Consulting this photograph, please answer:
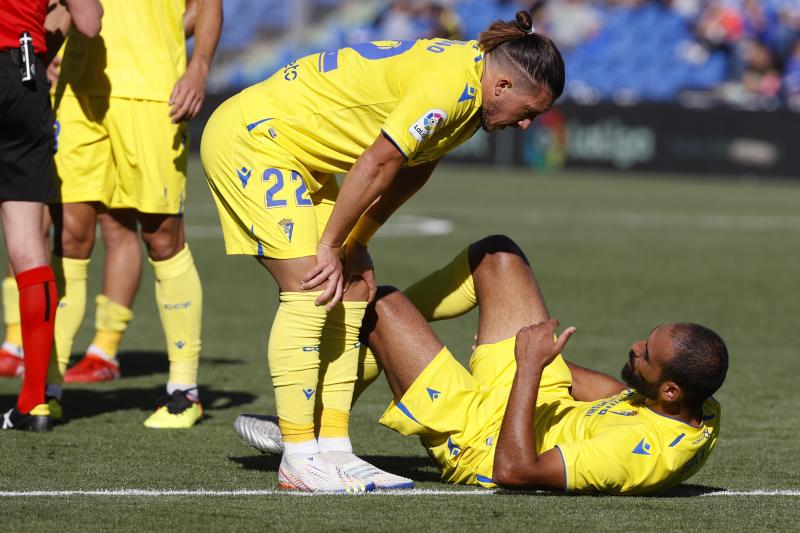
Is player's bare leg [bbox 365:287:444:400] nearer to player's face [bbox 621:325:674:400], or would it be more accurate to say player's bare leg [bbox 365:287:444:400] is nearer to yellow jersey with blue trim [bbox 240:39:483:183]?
yellow jersey with blue trim [bbox 240:39:483:183]

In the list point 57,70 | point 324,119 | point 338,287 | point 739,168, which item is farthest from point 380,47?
point 739,168

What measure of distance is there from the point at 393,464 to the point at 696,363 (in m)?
1.40

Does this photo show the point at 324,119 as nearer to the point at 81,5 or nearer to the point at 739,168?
the point at 81,5

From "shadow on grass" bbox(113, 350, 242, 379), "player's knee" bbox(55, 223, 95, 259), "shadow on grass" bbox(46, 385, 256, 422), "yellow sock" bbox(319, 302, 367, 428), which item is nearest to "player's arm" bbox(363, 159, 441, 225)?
"yellow sock" bbox(319, 302, 367, 428)

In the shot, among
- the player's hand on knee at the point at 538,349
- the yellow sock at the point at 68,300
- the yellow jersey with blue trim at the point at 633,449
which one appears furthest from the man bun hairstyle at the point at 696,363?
the yellow sock at the point at 68,300

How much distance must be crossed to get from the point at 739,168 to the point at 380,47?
2119 centimetres

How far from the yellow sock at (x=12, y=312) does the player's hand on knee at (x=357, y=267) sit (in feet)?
9.51

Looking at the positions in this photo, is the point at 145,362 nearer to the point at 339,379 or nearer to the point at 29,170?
the point at 29,170

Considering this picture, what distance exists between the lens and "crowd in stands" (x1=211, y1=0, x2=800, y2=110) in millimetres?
25750

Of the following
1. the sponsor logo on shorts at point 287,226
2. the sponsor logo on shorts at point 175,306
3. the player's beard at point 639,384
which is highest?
the sponsor logo on shorts at point 287,226

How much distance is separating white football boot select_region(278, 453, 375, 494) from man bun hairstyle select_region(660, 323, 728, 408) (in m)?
1.07

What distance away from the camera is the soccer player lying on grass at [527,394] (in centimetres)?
430

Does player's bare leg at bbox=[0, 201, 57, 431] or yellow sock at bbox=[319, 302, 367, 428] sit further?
player's bare leg at bbox=[0, 201, 57, 431]

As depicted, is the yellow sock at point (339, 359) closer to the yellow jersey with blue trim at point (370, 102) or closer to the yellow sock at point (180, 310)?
the yellow jersey with blue trim at point (370, 102)
